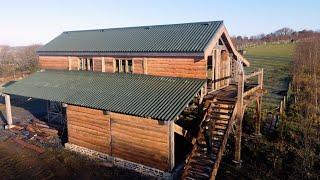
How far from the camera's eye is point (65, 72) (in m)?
25.4

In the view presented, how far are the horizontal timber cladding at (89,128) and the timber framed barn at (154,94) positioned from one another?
62mm

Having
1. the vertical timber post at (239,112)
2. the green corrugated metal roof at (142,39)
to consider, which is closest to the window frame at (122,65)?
the green corrugated metal roof at (142,39)

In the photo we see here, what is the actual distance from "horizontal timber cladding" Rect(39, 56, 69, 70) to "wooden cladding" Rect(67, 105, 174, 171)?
260 inches

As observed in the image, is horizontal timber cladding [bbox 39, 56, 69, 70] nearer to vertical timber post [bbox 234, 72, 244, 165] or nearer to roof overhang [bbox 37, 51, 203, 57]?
roof overhang [bbox 37, 51, 203, 57]

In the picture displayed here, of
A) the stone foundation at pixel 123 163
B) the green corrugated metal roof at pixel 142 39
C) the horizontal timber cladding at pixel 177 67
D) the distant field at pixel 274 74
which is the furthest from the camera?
the distant field at pixel 274 74

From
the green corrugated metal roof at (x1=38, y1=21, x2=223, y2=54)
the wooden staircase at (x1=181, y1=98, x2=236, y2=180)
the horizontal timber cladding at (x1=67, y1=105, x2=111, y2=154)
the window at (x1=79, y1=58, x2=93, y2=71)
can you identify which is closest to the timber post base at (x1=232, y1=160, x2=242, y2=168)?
the wooden staircase at (x1=181, y1=98, x2=236, y2=180)

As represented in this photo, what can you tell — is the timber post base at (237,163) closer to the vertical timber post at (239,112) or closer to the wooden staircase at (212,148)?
the vertical timber post at (239,112)

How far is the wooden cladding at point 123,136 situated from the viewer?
643 inches

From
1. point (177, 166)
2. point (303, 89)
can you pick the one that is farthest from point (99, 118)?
point (303, 89)

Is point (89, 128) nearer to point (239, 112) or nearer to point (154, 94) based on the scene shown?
point (154, 94)

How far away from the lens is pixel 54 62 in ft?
88.0

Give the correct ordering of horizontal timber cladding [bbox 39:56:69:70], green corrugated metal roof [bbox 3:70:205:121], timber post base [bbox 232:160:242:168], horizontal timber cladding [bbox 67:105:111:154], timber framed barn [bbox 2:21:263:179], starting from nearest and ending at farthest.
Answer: timber framed barn [bbox 2:21:263:179], green corrugated metal roof [bbox 3:70:205:121], timber post base [bbox 232:160:242:168], horizontal timber cladding [bbox 67:105:111:154], horizontal timber cladding [bbox 39:56:69:70]

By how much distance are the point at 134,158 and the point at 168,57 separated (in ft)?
21.7

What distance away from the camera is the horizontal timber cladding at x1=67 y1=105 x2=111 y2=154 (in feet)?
61.4
